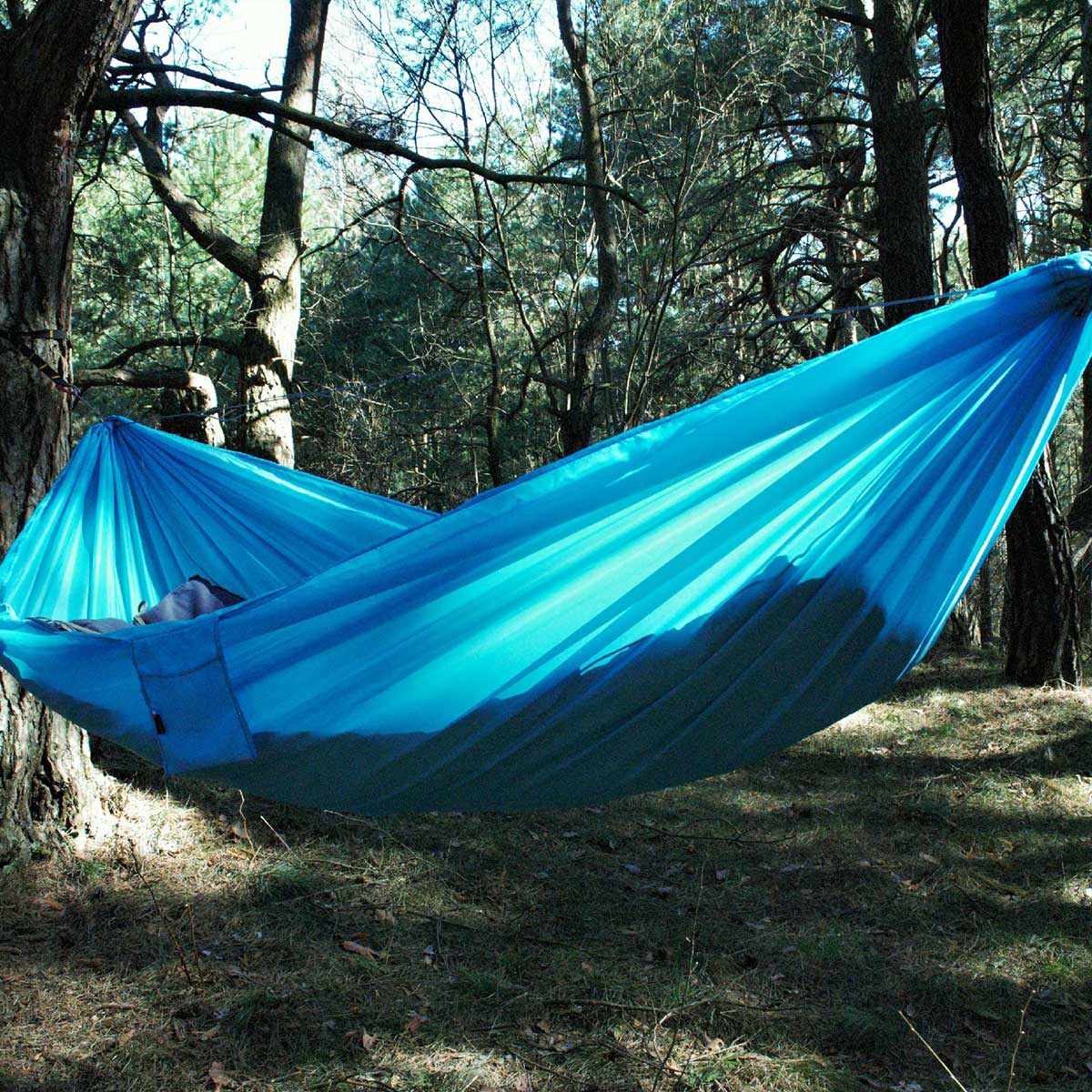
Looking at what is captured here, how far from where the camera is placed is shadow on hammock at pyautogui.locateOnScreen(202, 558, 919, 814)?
5.20 feet

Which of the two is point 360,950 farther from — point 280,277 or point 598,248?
point 598,248

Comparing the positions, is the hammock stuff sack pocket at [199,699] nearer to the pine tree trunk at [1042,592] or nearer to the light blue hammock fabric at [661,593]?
the light blue hammock fabric at [661,593]

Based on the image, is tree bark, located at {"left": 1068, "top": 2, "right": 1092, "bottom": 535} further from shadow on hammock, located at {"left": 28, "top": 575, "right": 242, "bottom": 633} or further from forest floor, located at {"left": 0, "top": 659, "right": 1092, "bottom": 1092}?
shadow on hammock, located at {"left": 28, "top": 575, "right": 242, "bottom": 633}

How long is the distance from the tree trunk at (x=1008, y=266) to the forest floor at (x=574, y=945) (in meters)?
1.01

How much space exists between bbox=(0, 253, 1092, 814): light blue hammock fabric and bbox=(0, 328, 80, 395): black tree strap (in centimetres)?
114

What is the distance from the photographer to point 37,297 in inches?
97.7

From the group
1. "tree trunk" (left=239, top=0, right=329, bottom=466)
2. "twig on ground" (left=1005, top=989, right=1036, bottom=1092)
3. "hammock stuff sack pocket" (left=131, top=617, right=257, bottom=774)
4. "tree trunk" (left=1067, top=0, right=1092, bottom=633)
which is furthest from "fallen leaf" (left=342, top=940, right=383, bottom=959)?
"tree trunk" (left=1067, top=0, right=1092, bottom=633)

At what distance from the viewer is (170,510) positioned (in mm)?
2545

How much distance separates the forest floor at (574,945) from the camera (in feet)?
6.53

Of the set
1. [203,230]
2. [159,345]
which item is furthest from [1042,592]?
[203,230]

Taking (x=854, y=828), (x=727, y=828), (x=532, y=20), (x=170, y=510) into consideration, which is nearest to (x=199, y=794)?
(x=170, y=510)

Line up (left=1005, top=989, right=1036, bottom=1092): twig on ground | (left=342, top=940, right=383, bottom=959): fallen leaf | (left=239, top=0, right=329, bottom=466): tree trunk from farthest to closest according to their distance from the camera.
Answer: (left=239, top=0, right=329, bottom=466): tree trunk < (left=342, top=940, right=383, bottom=959): fallen leaf < (left=1005, top=989, right=1036, bottom=1092): twig on ground

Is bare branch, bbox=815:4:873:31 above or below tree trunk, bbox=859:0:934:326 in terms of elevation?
above

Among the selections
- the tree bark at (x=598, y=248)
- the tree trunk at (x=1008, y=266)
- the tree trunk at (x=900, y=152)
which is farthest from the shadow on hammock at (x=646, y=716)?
the tree bark at (x=598, y=248)
